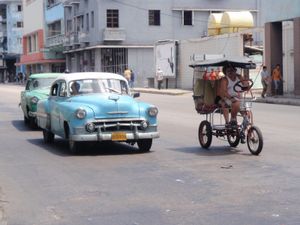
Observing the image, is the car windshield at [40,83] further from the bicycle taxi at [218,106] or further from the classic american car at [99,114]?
the bicycle taxi at [218,106]

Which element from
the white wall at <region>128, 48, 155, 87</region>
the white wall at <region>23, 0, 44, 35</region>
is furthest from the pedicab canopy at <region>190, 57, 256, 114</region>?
the white wall at <region>23, 0, 44, 35</region>

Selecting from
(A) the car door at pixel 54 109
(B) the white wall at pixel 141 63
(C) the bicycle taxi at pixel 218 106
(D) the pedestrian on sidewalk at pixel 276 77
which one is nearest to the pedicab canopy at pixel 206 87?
(C) the bicycle taxi at pixel 218 106

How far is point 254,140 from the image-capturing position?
39.6 feet

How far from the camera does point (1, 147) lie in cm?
1451

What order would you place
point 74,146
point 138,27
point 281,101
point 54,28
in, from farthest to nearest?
point 54,28
point 138,27
point 281,101
point 74,146

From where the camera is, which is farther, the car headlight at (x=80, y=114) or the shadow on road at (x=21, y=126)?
the shadow on road at (x=21, y=126)

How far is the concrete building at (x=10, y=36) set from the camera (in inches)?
4365

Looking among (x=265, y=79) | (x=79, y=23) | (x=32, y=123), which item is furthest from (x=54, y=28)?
(x=32, y=123)

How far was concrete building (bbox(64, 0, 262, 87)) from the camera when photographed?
200 ft

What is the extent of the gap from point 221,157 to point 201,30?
53405mm

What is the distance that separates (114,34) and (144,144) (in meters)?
48.3

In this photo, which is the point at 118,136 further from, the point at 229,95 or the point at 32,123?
the point at 32,123

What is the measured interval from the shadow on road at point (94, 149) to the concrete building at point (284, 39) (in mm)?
19515

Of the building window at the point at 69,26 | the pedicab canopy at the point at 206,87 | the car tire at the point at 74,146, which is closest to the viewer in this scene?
the car tire at the point at 74,146
